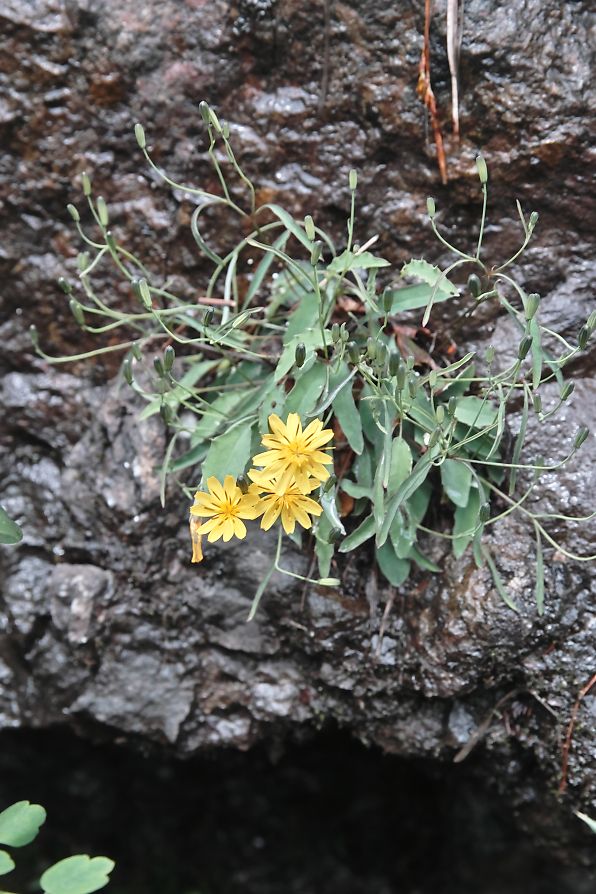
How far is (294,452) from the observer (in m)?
1.49

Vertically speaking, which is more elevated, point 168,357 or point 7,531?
point 168,357

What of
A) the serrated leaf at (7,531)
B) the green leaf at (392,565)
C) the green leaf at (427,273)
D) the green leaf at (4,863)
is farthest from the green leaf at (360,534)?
the green leaf at (4,863)

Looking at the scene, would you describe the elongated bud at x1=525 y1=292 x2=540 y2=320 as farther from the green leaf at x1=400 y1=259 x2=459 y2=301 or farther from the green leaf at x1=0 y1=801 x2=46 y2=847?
the green leaf at x1=0 y1=801 x2=46 y2=847

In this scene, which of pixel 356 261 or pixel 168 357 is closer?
pixel 168 357

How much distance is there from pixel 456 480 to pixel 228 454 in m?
0.45

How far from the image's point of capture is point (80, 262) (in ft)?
5.82

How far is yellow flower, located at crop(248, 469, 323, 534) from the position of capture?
1.51 m

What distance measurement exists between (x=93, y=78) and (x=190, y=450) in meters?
0.91

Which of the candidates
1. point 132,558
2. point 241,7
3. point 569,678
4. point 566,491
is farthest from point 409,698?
point 241,7

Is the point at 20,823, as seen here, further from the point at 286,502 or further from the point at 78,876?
the point at 286,502

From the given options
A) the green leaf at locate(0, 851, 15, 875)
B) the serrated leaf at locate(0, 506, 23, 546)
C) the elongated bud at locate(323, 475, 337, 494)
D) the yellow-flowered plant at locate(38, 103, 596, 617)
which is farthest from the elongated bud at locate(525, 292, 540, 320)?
the green leaf at locate(0, 851, 15, 875)

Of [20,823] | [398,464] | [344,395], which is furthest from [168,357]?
[20,823]

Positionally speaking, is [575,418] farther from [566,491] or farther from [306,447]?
[306,447]

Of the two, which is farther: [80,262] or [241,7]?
[241,7]
